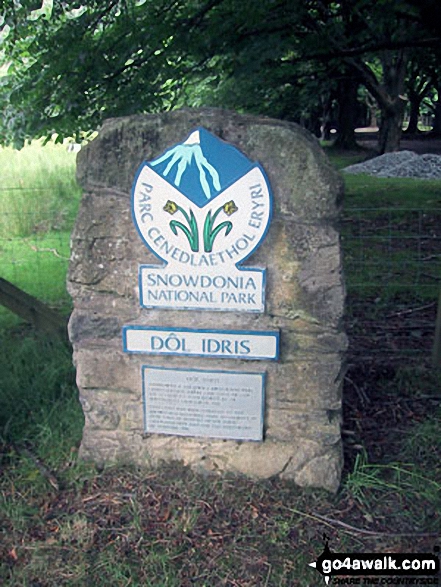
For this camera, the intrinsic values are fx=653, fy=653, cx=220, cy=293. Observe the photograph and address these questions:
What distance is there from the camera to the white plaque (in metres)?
3.12

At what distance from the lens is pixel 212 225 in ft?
9.95

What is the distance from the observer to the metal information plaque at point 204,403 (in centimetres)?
322

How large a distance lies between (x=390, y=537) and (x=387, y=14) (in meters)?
5.45

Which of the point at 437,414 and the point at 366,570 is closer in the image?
the point at 366,570

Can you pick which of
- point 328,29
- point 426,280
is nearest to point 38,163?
point 328,29

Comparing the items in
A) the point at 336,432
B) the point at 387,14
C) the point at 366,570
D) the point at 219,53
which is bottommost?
the point at 366,570

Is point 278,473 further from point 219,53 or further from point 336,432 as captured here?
point 219,53

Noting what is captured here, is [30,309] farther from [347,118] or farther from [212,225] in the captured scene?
[347,118]

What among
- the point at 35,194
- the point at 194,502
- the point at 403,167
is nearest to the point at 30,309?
the point at 194,502

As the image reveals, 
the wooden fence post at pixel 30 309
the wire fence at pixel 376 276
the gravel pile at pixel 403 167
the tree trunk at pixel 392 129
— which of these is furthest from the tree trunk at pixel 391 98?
the wooden fence post at pixel 30 309

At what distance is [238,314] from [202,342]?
228mm

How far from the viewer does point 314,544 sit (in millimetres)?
2873
